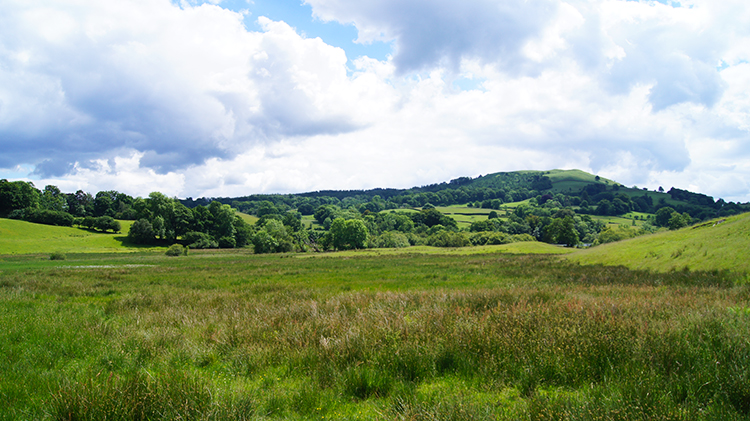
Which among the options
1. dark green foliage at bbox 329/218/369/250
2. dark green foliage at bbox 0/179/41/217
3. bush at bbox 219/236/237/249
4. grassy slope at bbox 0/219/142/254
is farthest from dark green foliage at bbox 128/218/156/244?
dark green foliage at bbox 329/218/369/250

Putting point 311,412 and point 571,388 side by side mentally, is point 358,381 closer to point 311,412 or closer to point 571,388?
point 311,412

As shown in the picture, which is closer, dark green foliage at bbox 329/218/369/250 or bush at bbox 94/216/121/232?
dark green foliage at bbox 329/218/369/250

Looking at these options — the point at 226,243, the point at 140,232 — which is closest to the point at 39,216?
the point at 140,232

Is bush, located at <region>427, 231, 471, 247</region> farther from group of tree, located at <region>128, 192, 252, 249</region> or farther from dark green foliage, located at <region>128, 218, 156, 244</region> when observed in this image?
dark green foliage, located at <region>128, 218, 156, 244</region>

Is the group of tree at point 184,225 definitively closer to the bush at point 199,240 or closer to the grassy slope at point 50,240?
the bush at point 199,240

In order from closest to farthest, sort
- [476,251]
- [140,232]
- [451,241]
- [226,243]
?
[476,251] < [140,232] < [451,241] < [226,243]

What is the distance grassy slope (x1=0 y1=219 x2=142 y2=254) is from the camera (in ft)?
217

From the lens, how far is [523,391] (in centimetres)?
381

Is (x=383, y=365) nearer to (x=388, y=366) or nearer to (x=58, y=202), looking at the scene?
(x=388, y=366)

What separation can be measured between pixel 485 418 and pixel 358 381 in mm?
1650

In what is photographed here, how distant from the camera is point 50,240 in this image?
252 feet

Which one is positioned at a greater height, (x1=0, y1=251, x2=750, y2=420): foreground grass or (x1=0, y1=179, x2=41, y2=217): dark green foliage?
(x1=0, y1=179, x2=41, y2=217): dark green foliage

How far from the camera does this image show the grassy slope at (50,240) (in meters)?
66.0

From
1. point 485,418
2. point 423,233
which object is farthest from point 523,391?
point 423,233
